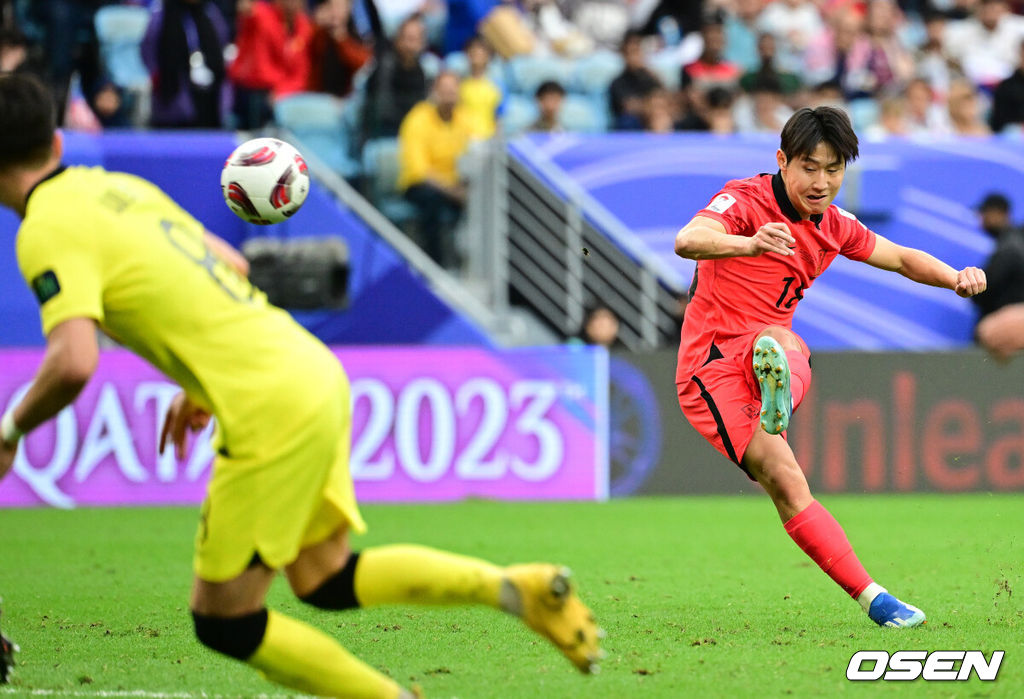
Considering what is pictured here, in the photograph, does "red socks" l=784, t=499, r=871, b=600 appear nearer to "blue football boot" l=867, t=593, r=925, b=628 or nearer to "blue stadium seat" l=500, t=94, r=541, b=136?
"blue football boot" l=867, t=593, r=925, b=628

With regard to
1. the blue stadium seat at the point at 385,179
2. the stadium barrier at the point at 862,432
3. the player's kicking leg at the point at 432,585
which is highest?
the player's kicking leg at the point at 432,585

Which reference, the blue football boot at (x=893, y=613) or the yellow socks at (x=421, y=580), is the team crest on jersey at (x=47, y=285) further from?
the blue football boot at (x=893, y=613)

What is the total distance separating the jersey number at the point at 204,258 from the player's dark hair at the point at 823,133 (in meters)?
2.92

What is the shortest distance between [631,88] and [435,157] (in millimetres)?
2563

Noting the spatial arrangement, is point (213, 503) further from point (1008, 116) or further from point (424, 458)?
point (1008, 116)

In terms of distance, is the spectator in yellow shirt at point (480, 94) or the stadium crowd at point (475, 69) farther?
the spectator in yellow shirt at point (480, 94)

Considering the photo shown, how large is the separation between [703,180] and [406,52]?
327cm

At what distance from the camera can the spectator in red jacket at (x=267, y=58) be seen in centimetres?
1438

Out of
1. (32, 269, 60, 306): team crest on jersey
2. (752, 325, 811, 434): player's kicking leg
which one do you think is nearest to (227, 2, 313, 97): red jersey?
(752, 325, 811, 434): player's kicking leg

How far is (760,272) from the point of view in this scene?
6.59 meters

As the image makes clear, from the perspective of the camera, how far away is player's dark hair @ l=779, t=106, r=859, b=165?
244 inches

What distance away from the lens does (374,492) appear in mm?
12977

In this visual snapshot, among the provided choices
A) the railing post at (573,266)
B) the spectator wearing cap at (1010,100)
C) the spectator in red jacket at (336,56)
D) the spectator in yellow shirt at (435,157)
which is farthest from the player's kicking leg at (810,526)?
the spectator wearing cap at (1010,100)

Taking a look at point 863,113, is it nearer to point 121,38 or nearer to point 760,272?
point 121,38
